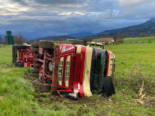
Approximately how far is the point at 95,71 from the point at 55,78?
137 centimetres

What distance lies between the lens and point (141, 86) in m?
6.90

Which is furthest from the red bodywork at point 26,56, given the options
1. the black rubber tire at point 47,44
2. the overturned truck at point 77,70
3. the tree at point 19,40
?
the tree at point 19,40

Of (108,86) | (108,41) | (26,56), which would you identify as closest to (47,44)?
(108,86)

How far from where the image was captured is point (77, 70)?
539cm

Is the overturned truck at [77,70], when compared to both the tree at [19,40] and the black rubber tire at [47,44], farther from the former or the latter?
the tree at [19,40]

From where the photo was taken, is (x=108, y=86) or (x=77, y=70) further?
(x=108, y=86)

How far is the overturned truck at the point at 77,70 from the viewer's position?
517cm

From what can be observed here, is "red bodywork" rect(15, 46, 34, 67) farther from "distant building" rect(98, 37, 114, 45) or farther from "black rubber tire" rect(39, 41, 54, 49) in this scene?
"distant building" rect(98, 37, 114, 45)

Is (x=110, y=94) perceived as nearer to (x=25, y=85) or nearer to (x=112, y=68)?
(x=112, y=68)

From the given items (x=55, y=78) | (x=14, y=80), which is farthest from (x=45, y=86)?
(x=14, y=80)

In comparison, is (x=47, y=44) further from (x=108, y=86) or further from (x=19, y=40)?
(x=19, y=40)

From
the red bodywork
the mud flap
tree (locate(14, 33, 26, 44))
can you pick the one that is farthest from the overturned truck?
tree (locate(14, 33, 26, 44))

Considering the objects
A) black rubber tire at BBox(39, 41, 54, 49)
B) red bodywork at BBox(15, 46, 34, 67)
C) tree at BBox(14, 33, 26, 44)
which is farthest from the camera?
tree at BBox(14, 33, 26, 44)

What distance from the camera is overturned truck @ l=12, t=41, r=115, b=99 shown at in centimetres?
517
